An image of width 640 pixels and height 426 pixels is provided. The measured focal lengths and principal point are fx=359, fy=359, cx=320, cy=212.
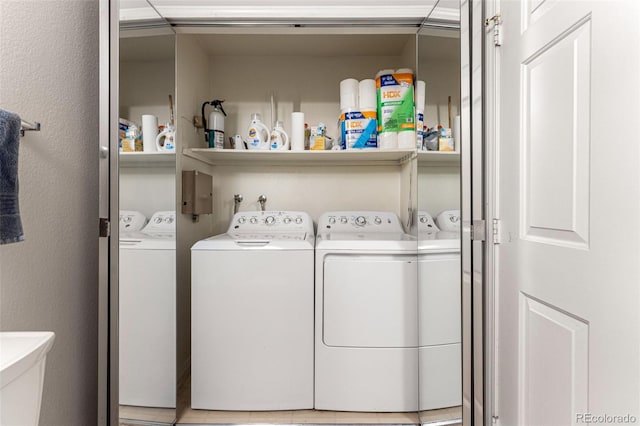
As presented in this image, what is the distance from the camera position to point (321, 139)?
7.81ft

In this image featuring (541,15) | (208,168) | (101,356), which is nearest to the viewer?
(541,15)

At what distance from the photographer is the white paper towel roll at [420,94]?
179 centimetres

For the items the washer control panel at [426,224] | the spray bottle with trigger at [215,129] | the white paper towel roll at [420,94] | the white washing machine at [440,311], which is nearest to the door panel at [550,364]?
the white washing machine at [440,311]

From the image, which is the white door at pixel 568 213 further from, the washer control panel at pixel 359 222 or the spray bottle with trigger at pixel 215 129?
the spray bottle with trigger at pixel 215 129

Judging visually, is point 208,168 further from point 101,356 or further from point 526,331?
point 526,331

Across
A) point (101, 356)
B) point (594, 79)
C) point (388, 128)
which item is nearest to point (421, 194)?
point (388, 128)

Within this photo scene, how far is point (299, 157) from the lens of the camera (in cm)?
249

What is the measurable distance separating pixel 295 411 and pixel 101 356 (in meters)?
1.02

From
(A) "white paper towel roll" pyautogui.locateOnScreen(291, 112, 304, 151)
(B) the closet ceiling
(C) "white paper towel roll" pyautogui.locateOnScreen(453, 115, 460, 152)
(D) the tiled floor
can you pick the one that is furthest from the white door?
(A) "white paper towel roll" pyautogui.locateOnScreen(291, 112, 304, 151)

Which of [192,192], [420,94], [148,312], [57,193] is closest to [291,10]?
[420,94]

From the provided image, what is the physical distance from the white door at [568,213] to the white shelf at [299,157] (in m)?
0.98

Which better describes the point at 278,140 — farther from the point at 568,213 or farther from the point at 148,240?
the point at 568,213

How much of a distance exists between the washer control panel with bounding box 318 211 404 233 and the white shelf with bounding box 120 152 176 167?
1049 mm

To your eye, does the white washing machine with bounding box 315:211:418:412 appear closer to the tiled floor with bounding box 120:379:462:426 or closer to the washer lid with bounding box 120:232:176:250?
the tiled floor with bounding box 120:379:462:426
